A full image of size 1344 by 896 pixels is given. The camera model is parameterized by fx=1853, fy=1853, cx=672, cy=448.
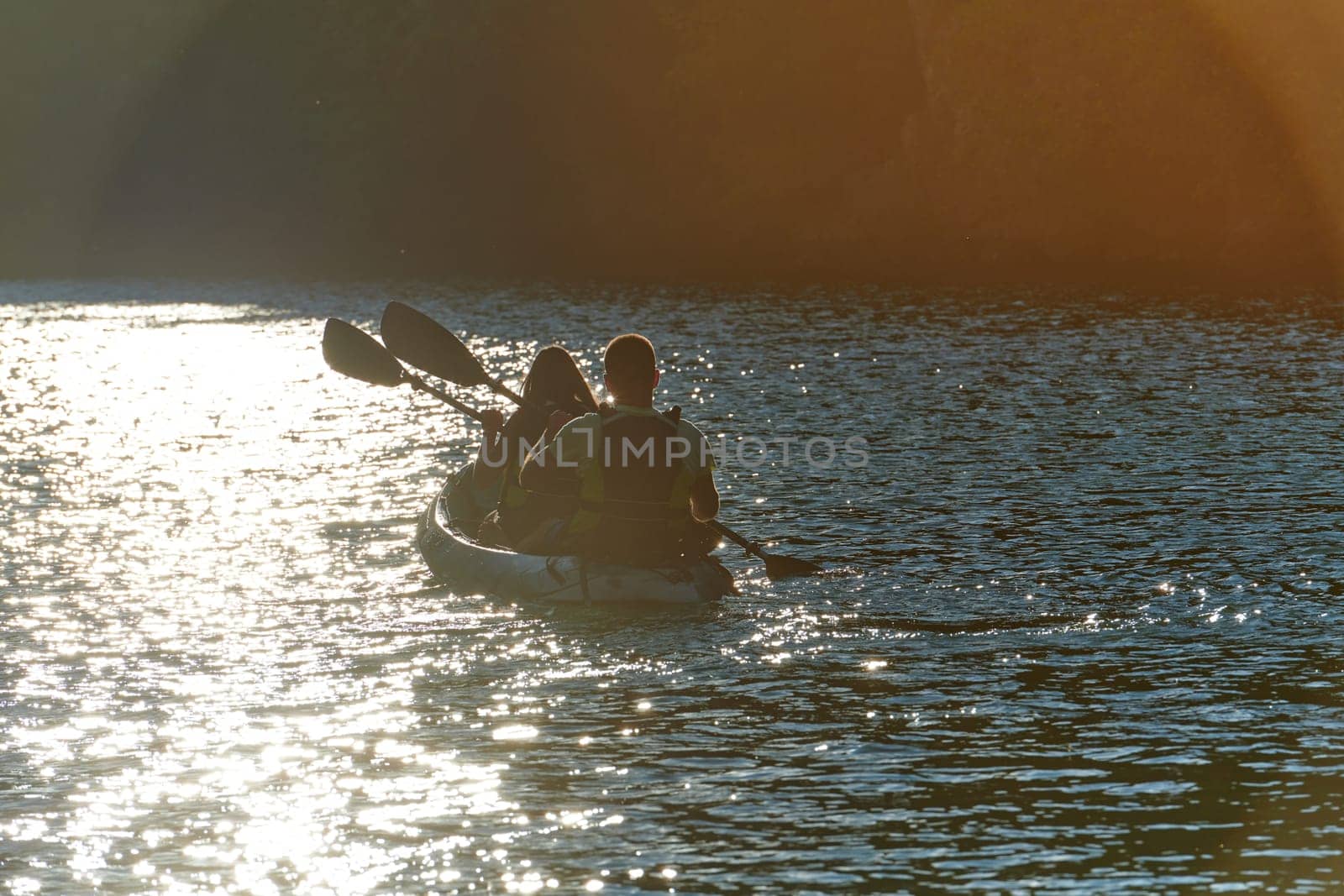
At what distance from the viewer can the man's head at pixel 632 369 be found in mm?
11438

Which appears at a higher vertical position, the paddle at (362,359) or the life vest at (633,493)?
the paddle at (362,359)

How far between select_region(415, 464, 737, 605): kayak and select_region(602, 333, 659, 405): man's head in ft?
4.24

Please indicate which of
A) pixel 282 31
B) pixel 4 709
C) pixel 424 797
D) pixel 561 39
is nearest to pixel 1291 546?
pixel 424 797

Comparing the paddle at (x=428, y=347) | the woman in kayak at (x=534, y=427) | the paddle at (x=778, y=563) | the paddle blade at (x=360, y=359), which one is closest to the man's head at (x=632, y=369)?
the woman in kayak at (x=534, y=427)

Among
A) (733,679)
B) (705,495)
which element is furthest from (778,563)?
(733,679)

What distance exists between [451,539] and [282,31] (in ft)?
232

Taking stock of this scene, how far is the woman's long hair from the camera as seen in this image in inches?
518

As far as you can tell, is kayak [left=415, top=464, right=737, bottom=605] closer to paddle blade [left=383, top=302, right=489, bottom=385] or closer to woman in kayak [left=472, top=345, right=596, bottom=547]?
woman in kayak [left=472, top=345, right=596, bottom=547]

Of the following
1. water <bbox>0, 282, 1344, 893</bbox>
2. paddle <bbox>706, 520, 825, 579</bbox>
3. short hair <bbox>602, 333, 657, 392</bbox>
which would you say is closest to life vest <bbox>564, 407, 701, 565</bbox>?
short hair <bbox>602, 333, 657, 392</bbox>

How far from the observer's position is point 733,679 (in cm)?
1077

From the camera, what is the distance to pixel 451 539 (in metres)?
13.8

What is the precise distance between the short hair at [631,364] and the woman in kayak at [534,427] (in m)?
1.36

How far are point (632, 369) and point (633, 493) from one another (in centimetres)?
103

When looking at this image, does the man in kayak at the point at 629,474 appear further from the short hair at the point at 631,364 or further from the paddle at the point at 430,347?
the paddle at the point at 430,347
